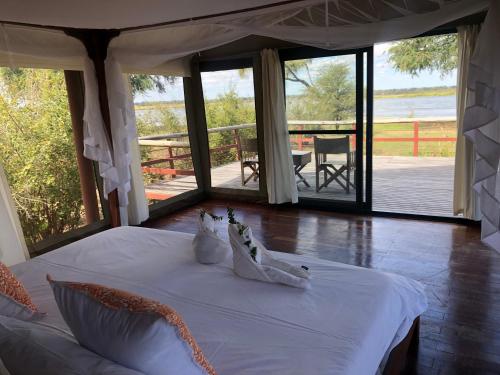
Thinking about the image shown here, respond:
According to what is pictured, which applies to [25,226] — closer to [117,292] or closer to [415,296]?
[117,292]

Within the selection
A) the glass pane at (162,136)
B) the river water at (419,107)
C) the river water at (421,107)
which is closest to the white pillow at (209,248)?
the glass pane at (162,136)

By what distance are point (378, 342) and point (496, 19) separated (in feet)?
5.86

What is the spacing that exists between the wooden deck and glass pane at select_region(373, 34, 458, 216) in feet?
0.04

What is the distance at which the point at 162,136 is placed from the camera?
17.2 ft

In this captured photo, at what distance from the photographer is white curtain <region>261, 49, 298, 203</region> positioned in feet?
15.8

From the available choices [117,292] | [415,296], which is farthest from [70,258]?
[415,296]

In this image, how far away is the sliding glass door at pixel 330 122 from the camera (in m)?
4.51

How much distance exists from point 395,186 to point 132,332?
5.66 m

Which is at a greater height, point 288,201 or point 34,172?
point 34,172

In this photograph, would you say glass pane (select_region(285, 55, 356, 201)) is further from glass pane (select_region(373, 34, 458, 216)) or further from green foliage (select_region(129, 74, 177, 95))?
green foliage (select_region(129, 74, 177, 95))

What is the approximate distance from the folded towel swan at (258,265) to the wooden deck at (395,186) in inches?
125

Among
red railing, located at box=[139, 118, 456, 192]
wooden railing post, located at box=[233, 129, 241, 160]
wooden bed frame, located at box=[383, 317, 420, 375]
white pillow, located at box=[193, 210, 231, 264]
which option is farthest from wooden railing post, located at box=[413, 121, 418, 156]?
white pillow, located at box=[193, 210, 231, 264]

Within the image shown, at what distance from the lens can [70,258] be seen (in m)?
2.39

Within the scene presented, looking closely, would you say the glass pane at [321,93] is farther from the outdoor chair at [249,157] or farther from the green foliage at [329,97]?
the outdoor chair at [249,157]
